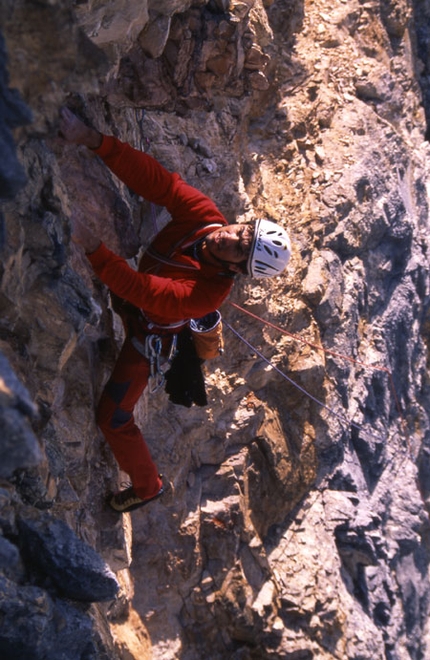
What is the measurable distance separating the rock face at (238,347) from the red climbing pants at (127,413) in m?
0.16

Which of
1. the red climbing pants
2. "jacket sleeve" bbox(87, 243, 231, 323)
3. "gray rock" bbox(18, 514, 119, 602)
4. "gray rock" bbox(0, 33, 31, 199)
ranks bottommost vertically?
the red climbing pants

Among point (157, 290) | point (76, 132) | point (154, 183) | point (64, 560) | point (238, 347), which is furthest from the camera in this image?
point (238, 347)

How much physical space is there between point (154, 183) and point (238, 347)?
255cm

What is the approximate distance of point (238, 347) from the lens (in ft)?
22.1

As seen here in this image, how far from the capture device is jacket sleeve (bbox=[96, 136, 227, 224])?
14.4 feet

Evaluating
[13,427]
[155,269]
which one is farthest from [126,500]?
[13,427]

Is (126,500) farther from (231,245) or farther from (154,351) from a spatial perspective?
(231,245)

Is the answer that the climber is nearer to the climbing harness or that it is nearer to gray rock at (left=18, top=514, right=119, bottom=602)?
the climbing harness

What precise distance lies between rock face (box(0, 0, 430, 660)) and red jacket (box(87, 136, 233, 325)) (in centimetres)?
28

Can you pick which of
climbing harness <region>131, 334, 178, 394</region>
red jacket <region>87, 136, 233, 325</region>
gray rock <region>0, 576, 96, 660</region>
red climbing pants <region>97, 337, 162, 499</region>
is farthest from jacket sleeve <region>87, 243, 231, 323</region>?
gray rock <region>0, 576, 96, 660</region>

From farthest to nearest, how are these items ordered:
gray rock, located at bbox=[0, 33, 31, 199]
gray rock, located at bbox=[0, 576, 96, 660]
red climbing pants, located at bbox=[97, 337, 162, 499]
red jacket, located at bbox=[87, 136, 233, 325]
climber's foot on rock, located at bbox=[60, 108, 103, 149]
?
red climbing pants, located at bbox=[97, 337, 162, 499] → red jacket, located at bbox=[87, 136, 233, 325] → climber's foot on rock, located at bbox=[60, 108, 103, 149] → gray rock, located at bbox=[0, 576, 96, 660] → gray rock, located at bbox=[0, 33, 31, 199]

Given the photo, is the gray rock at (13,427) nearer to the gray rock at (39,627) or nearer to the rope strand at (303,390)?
the gray rock at (39,627)

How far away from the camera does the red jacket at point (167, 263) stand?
13.3 feet

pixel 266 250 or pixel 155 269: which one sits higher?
pixel 266 250
